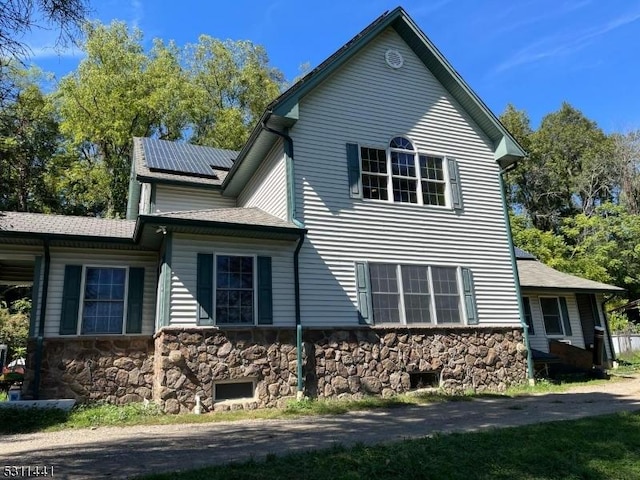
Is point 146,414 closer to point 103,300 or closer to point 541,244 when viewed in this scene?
point 103,300

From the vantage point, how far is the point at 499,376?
12570 mm

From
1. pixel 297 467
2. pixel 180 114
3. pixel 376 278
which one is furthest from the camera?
pixel 180 114

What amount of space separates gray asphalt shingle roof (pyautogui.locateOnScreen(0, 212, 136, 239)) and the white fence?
2207 centimetres

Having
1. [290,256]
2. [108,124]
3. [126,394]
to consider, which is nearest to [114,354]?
[126,394]

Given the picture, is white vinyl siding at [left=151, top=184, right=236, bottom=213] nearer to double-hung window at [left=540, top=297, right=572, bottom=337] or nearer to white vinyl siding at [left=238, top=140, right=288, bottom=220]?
white vinyl siding at [left=238, top=140, right=288, bottom=220]

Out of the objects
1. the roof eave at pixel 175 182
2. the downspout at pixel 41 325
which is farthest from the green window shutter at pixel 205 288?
the roof eave at pixel 175 182

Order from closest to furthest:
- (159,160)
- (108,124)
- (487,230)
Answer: (487,230), (159,160), (108,124)

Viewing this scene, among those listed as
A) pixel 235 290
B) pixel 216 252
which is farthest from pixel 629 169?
pixel 216 252

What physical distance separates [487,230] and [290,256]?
6.09 meters

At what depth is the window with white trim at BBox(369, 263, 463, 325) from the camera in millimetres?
11750

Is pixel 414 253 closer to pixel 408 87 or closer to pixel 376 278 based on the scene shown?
pixel 376 278

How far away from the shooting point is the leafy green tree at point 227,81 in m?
30.6

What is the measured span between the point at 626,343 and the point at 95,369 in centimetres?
2319

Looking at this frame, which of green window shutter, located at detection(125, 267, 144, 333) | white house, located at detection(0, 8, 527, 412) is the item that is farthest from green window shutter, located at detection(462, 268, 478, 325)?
green window shutter, located at detection(125, 267, 144, 333)
